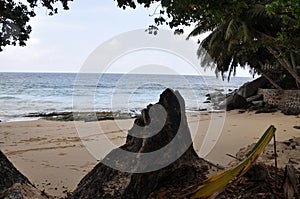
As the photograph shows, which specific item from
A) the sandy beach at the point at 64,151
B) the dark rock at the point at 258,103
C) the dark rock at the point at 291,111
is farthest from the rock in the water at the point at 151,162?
the dark rock at the point at 258,103

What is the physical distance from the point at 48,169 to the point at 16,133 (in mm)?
5646

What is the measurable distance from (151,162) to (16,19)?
336cm

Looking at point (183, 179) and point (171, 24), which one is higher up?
point (171, 24)

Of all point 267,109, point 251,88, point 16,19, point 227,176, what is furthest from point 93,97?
point 227,176

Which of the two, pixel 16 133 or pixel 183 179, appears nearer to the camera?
pixel 183 179

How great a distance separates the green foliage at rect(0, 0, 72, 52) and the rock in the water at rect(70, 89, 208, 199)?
279cm

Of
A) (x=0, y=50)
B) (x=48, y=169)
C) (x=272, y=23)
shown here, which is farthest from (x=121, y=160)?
(x=272, y=23)

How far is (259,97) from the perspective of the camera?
18.5 metres

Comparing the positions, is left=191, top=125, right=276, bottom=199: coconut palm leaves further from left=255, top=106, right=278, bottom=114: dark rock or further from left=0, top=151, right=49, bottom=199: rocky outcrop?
left=255, top=106, right=278, bottom=114: dark rock

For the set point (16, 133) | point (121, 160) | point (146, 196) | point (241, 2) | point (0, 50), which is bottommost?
point (16, 133)

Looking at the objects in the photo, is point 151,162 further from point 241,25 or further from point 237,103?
point 237,103

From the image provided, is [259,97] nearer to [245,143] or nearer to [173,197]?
[245,143]

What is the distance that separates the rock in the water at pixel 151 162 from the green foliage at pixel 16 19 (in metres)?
2.79

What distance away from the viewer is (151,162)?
3.03m
